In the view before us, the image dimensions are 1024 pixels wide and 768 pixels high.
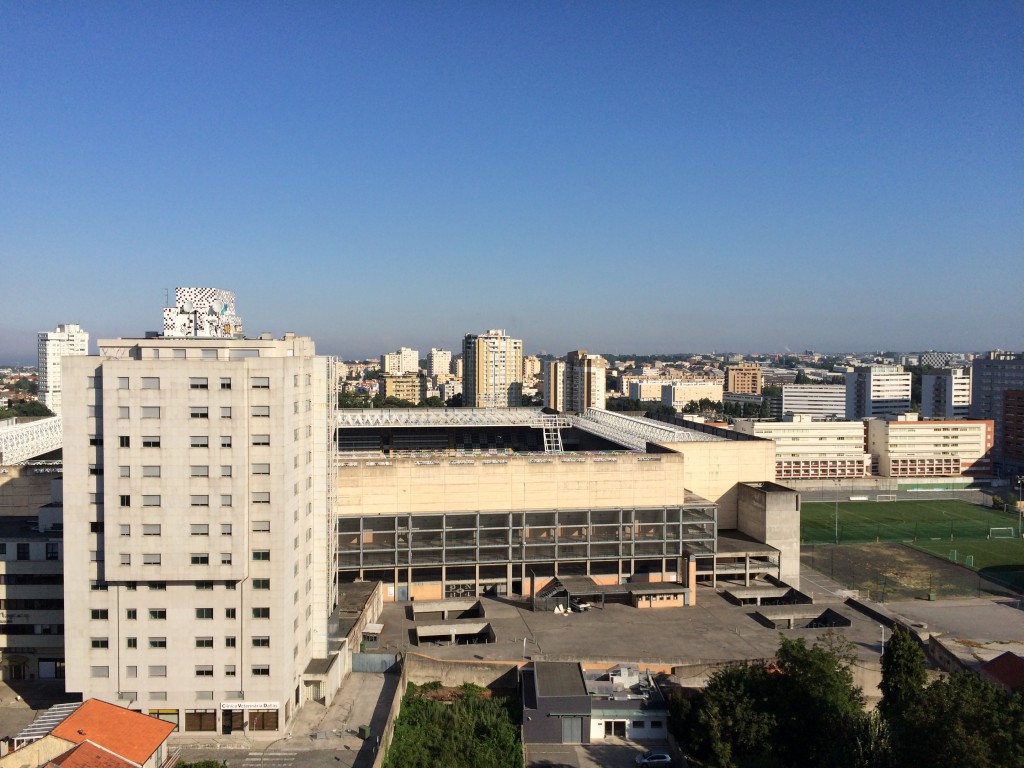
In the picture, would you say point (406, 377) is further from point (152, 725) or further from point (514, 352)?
point (152, 725)

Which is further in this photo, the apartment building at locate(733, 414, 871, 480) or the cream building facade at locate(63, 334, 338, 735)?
the apartment building at locate(733, 414, 871, 480)

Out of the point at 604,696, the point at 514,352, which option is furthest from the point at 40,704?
the point at 514,352

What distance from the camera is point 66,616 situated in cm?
3116

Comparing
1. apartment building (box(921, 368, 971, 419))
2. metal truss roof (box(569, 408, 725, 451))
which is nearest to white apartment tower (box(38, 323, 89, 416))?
metal truss roof (box(569, 408, 725, 451))

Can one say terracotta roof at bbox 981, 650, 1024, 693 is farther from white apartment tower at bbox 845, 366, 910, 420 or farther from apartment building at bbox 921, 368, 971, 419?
white apartment tower at bbox 845, 366, 910, 420

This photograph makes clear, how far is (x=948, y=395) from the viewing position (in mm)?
154000

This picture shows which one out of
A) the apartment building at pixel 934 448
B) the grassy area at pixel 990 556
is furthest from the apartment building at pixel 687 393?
the grassy area at pixel 990 556

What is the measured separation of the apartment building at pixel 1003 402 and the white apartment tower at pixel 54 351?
158488 millimetres

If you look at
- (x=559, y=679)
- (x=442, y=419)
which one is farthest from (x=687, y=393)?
(x=559, y=679)

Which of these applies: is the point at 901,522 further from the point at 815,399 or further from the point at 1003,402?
the point at 815,399

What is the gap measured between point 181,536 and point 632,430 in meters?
44.3

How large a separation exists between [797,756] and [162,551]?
2493 centimetres

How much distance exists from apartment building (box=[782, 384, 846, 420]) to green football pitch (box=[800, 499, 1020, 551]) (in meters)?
83.6

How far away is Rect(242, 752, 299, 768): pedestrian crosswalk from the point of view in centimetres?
2883
